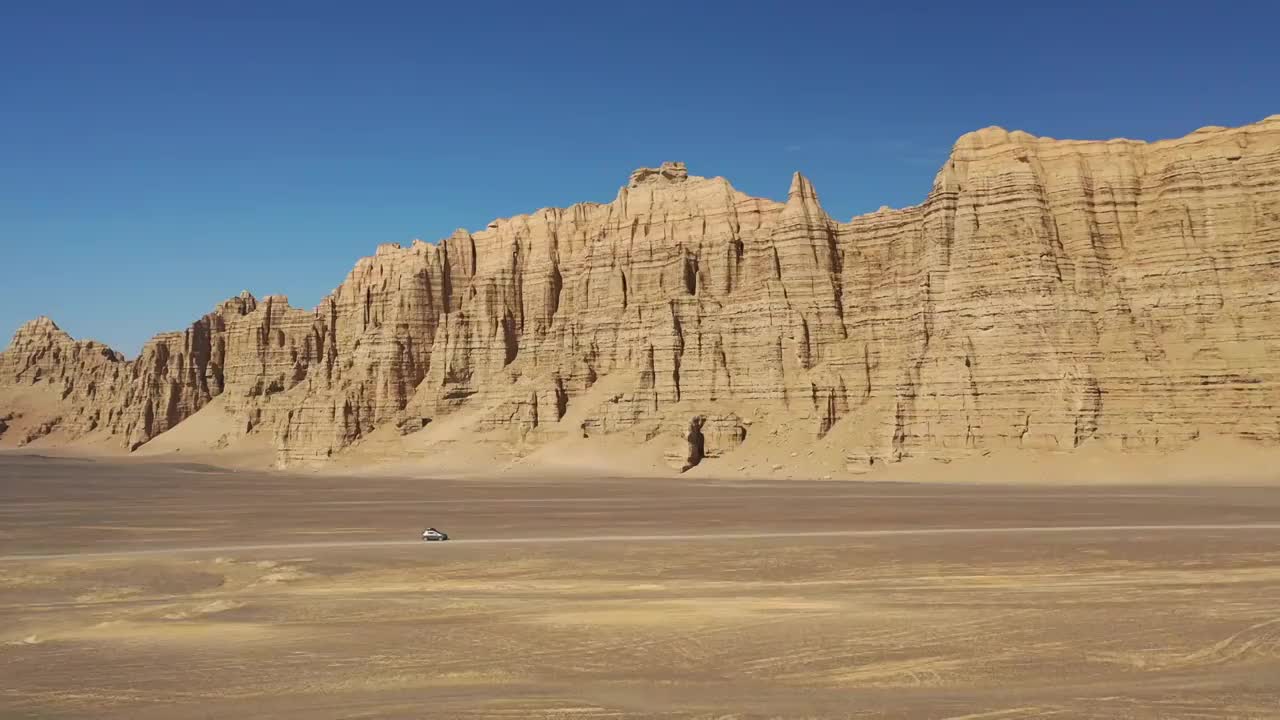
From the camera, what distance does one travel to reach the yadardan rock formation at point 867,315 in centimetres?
5028

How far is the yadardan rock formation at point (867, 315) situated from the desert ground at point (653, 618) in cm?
1985

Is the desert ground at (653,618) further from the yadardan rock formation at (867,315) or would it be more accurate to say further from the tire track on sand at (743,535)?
the yadardan rock formation at (867,315)

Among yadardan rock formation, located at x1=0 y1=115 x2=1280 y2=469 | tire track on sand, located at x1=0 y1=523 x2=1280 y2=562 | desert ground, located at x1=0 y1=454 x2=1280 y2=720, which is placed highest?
yadardan rock formation, located at x1=0 y1=115 x2=1280 y2=469

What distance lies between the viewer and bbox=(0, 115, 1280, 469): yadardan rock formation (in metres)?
50.3

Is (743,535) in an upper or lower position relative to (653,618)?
upper

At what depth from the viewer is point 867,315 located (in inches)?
2482

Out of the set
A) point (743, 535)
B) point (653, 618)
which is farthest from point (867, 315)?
point (653, 618)

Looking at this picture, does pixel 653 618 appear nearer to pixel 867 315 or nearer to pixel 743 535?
pixel 743 535

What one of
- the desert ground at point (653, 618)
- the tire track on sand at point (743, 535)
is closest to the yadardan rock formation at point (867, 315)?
the desert ground at point (653, 618)

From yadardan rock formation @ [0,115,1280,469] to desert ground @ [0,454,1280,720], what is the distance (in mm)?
19854

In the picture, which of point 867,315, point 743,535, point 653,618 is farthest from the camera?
point 867,315

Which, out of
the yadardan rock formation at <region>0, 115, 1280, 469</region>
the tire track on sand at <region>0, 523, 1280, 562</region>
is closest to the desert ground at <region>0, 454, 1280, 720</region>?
the tire track on sand at <region>0, 523, 1280, 562</region>

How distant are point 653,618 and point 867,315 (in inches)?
1978

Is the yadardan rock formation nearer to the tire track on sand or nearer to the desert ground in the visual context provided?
the desert ground
